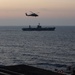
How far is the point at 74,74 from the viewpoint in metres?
23.0

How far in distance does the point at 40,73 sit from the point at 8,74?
11.2ft

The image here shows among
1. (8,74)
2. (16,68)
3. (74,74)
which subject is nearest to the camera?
(8,74)

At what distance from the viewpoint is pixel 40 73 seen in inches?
917

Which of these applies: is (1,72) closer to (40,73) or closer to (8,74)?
(8,74)

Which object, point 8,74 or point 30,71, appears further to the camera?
point 30,71

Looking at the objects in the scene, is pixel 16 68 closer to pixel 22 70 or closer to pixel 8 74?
pixel 22 70

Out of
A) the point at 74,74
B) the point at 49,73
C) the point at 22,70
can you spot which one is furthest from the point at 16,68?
the point at 74,74

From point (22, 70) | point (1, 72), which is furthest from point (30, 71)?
point (1, 72)

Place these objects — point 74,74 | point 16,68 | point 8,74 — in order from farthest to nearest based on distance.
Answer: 1. point 16,68
2. point 74,74
3. point 8,74

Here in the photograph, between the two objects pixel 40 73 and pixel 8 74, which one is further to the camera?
pixel 40 73

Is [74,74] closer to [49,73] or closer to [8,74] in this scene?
[49,73]

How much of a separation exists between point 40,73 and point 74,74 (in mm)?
2463

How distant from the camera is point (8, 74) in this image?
20.6 m

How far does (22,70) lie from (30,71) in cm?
64
